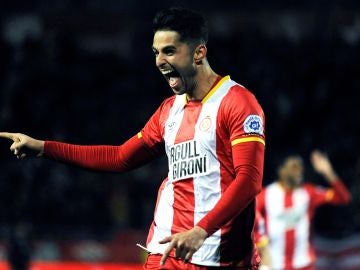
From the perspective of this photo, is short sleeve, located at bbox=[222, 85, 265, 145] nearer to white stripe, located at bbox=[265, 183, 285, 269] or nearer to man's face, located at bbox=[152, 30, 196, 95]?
man's face, located at bbox=[152, 30, 196, 95]

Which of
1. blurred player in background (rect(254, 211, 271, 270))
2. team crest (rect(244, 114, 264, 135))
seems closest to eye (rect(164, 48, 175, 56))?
team crest (rect(244, 114, 264, 135))

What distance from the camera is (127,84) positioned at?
13.7 meters

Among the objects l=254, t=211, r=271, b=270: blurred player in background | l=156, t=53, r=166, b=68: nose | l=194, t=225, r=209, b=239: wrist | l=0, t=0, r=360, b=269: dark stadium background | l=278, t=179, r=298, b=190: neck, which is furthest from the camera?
l=0, t=0, r=360, b=269: dark stadium background

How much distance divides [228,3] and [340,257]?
5.00 meters

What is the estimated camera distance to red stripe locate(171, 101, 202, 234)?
4086mm

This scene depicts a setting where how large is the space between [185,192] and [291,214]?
4.44 m

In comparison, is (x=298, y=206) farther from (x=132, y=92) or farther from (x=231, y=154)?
(x=132, y=92)

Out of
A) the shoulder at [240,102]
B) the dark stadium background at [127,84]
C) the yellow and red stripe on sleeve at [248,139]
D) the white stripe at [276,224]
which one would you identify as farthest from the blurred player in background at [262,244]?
the dark stadium background at [127,84]

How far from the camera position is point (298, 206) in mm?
8422

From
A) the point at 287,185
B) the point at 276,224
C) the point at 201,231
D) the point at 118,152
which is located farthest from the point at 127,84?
the point at 201,231

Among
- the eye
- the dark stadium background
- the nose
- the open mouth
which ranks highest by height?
the dark stadium background

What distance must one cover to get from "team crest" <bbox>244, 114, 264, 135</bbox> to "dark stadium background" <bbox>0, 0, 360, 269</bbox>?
7578mm

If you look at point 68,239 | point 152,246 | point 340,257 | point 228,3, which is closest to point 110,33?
point 228,3

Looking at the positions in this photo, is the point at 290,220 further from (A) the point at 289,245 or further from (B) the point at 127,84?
(B) the point at 127,84
